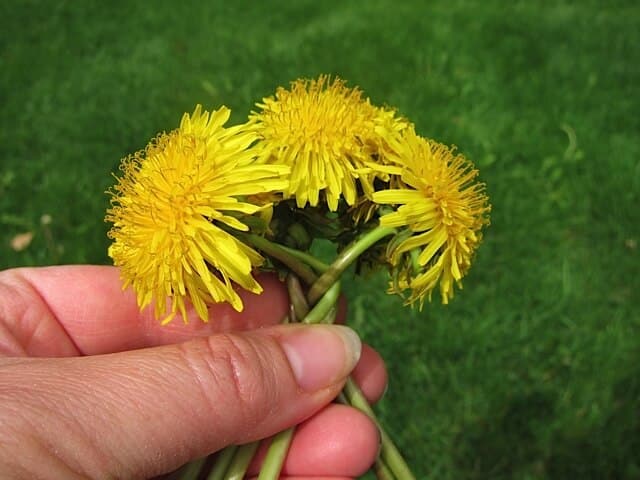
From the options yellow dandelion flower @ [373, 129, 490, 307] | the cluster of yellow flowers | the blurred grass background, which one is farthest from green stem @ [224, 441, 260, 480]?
the blurred grass background

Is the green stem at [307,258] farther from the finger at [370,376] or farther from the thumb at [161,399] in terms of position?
the finger at [370,376]

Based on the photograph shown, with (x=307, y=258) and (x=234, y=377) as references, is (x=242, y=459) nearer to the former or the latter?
(x=234, y=377)

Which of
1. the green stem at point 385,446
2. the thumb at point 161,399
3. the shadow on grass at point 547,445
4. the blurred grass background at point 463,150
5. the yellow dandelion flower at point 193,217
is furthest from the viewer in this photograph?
the blurred grass background at point 463,150

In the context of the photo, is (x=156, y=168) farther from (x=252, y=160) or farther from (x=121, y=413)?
(x=121, y=413)

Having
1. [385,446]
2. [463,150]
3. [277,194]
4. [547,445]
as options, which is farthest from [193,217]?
[463,150]

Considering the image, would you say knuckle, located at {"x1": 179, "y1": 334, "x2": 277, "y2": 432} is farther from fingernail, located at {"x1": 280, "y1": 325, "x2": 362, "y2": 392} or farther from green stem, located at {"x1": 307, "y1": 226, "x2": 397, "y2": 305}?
green stem, located at {"x1": 307, "y1": 226, "x2": 397, "y2": 305}

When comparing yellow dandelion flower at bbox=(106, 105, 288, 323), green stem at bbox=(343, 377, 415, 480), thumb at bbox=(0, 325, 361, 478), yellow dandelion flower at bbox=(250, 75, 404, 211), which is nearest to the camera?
thumb at bbox=(0, 325, 361, 478)

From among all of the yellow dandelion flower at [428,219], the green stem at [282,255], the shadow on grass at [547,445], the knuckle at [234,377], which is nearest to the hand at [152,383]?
the knuckle at [234,377]

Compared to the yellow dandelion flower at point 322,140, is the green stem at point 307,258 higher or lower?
lower
